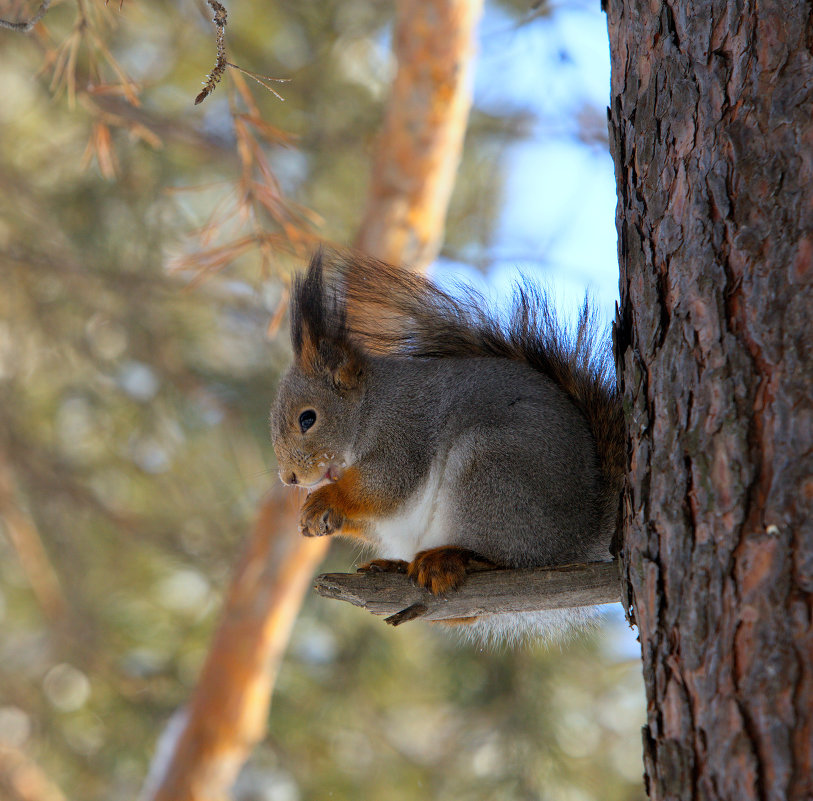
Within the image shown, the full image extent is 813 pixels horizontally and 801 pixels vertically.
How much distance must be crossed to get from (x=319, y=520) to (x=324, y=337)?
414 millimetres

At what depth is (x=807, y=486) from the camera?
0.88 m

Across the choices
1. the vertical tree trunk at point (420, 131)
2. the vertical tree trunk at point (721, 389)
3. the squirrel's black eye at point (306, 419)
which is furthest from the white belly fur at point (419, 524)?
the vertical tree trunk at point (420, 131)

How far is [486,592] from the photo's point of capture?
1291 mm

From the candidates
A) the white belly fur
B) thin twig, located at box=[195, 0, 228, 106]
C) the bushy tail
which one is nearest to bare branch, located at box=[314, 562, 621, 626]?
the white belly fur

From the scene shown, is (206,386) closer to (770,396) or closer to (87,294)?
(87,294)

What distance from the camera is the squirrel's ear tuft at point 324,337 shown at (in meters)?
1.73

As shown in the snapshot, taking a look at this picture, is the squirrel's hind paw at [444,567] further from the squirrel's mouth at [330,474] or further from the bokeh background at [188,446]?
the bokeh background at [188,446]

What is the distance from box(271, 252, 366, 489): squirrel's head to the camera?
169 cm

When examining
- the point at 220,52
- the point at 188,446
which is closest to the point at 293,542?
the point at 188,446

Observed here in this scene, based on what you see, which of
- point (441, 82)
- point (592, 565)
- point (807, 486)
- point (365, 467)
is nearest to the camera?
point (807, 486)

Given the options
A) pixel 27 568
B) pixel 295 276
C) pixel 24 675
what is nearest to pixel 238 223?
pixel 295 276

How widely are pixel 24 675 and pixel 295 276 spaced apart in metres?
2.99

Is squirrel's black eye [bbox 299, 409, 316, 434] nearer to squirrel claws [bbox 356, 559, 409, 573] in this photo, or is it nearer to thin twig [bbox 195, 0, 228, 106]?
squirrel claws [bbox 356, 559, 409, 573]

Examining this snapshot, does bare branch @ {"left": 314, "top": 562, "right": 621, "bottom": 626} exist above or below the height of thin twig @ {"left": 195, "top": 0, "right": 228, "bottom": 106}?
below
